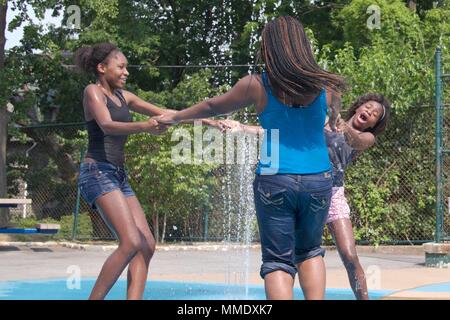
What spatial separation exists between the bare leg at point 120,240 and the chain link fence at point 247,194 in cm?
804

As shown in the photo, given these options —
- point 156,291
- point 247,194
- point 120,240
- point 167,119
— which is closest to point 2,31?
point 247,194

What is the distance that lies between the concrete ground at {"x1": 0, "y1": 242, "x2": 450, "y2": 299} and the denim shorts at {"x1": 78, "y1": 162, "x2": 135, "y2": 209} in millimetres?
2944

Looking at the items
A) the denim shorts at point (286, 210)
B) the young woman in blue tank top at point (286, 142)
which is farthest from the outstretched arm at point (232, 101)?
the denim shorts at point (286, 210)

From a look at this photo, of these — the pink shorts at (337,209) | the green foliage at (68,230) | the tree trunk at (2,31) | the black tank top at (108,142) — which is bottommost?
the green foliage at (68,230)

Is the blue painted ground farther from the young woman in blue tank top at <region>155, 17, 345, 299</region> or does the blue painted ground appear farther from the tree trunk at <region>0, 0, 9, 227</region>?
the tree trunk at <region>0, 0, 9, 227</region>

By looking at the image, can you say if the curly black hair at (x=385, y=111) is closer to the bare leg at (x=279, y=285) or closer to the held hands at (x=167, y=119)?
the held hands at (x=167, y=119)

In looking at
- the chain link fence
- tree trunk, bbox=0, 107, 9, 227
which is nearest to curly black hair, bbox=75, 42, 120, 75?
the chain link fence

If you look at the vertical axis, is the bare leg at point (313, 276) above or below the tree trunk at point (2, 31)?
below

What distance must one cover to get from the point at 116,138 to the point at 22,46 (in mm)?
11622

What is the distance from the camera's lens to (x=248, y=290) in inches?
311

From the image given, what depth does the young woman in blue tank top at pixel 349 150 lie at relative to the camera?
5.80m

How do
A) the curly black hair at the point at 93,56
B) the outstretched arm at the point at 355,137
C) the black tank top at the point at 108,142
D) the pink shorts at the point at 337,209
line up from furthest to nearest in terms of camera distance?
the pink shorts at the point at 337,209
the outstretched arm at the point at 355,137
the curly black hair at the point at 93,56
the black tank top at the point at 108,142

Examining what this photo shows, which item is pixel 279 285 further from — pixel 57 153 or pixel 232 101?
pixel 57 153
